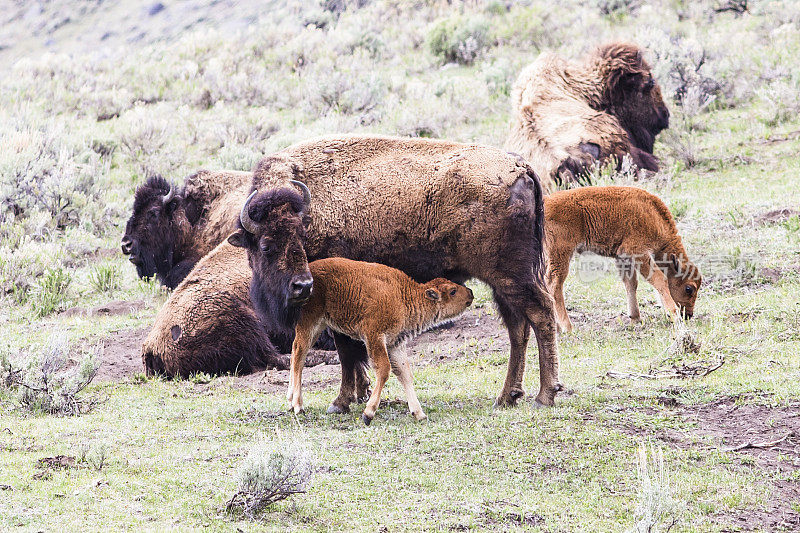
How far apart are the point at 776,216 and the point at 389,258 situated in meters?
5.91

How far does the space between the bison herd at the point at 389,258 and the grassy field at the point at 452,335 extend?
1.39 ft

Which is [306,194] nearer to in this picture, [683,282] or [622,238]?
[622,238]

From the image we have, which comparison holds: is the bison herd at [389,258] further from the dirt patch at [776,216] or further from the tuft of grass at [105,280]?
the tuft of grass at [105,280]

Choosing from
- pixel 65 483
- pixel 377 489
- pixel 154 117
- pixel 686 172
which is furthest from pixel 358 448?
pixel 154 117

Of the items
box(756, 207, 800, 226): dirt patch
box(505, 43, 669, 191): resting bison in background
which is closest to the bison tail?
box(756, 207, 800, 226): dirt patch

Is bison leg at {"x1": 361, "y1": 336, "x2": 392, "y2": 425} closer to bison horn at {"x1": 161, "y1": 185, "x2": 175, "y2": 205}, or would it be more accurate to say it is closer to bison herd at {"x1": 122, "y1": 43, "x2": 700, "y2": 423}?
bison herd at {"x1": 122, "y1": 43, "x2": 700, "y2": 423}

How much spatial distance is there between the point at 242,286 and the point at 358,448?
3.52m

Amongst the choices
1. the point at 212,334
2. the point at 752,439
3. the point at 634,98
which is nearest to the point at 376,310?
the point at 752,439

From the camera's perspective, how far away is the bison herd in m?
6.60

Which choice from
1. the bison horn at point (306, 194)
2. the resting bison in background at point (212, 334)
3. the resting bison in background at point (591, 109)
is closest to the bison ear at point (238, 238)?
the bison horn at point (306, 194)

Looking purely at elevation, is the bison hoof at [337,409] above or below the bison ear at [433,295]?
below

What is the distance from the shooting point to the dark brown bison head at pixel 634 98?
13719mm

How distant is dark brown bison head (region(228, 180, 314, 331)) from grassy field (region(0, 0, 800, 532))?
0.84 m

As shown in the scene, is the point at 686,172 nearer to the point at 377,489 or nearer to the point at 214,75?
the point at 377,489
